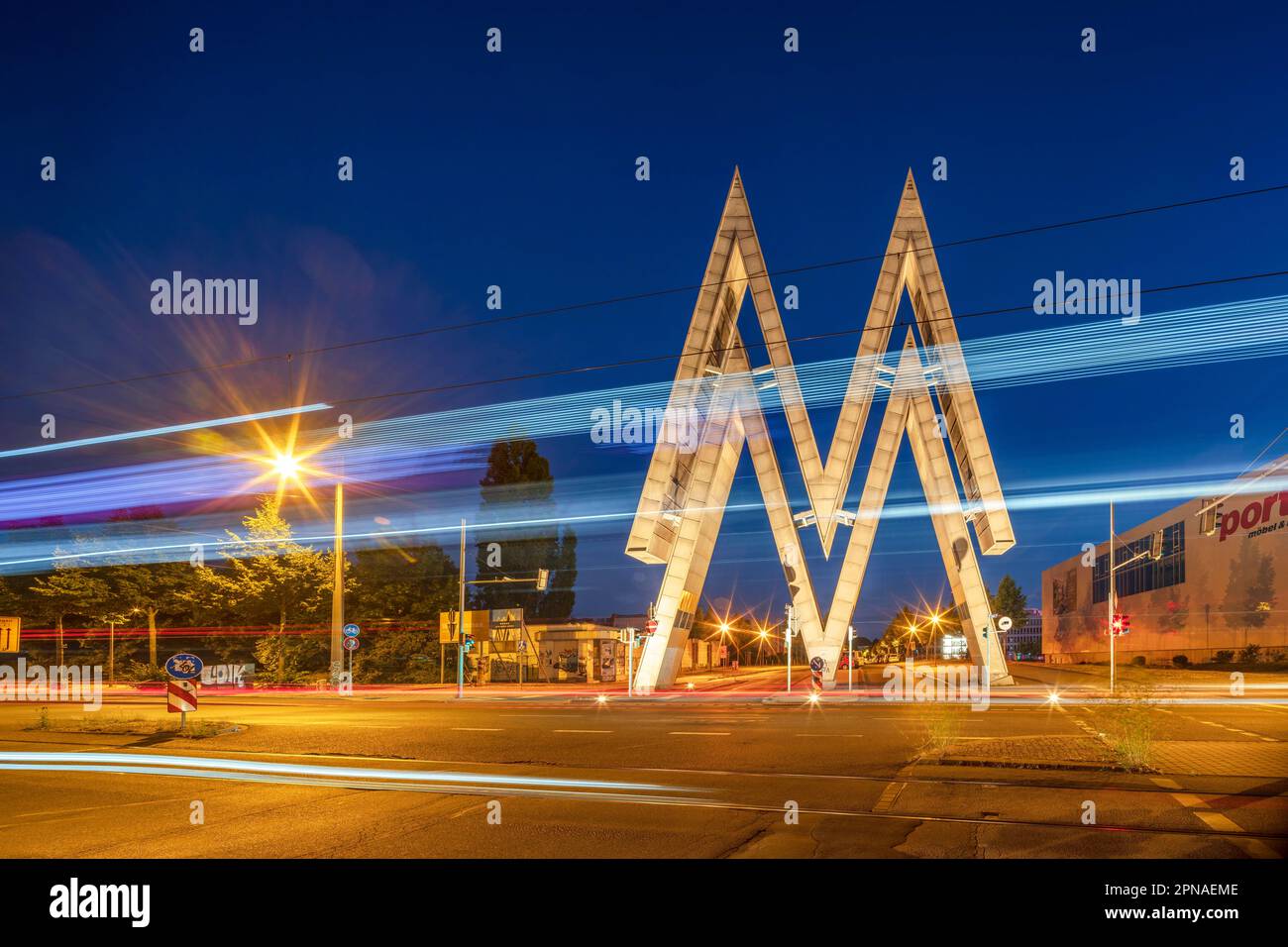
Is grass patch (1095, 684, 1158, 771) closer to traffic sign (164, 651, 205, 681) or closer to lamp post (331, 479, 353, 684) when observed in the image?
traffic sign (164, 651, 205, 681)

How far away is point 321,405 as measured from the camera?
23828 mm

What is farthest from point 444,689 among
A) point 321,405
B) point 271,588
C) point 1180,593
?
point 1180,593

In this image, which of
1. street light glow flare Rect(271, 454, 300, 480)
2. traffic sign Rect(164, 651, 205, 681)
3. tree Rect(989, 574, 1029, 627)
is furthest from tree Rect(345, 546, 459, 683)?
tree Rect(989, 574, 1029, 627)

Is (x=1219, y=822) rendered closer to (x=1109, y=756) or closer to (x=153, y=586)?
(x=1109, y=756)

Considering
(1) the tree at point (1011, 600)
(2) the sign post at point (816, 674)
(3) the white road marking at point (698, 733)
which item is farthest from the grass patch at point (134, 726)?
(1) the tree at point (1011, 600)

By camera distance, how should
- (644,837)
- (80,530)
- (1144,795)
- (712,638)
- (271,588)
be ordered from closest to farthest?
1. (644,837)
2. (1144,795)
3. (271,588)
4. (80,530)
5. (712,638)

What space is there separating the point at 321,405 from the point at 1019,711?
19635 mm

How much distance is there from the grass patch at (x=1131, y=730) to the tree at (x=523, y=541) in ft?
153

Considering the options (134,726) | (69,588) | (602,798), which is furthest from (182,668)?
(69,588)

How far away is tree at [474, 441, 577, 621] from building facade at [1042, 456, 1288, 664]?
36590mm

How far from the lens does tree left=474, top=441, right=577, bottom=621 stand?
60.2 metres

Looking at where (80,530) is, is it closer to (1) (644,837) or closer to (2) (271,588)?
(2) (271,588)

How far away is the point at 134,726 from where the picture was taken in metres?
20.3

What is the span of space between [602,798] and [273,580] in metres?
45.0
